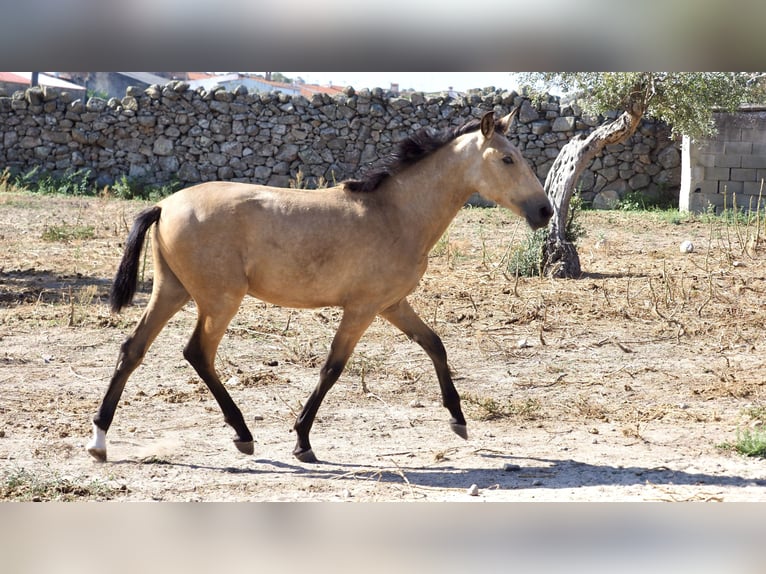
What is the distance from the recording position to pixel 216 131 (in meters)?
19.0

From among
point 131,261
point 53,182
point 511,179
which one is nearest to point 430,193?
point 511,179

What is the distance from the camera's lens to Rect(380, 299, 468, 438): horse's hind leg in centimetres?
562

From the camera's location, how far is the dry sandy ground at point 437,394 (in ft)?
15.7

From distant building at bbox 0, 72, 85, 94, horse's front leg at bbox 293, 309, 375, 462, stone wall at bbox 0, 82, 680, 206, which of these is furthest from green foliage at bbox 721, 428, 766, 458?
distant building at bbox 0, 72, 85, 94

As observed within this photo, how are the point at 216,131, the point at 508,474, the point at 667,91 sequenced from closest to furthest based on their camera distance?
A: the point at 508,474, the point at 667,91, the point at 216,131

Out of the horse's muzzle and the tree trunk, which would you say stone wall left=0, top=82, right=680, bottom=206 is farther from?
the horse's muzzle

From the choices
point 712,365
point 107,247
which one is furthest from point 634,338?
point 107,247

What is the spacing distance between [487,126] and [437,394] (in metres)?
2.36

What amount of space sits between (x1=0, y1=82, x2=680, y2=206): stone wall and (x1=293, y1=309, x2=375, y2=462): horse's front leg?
13.9 meters

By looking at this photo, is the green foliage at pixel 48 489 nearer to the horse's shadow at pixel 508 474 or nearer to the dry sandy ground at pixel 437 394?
the dry sandy ground at pixel 437 394

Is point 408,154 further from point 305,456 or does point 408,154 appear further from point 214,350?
point 305,456

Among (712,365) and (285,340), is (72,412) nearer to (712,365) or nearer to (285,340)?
(285,340)

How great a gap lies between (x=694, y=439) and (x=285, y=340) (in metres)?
3.84

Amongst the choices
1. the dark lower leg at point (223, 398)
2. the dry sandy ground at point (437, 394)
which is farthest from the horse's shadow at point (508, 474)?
the dark lower leg at point (223, 398)
